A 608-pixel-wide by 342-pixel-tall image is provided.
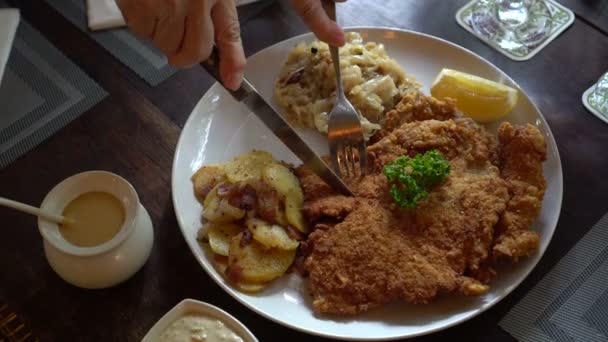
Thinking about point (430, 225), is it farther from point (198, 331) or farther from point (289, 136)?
point (198, 331)

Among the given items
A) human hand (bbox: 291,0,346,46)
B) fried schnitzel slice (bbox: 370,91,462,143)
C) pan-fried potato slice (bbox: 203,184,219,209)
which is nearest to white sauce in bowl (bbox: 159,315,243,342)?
pan-fried potato slice (bbox: 203,184,219,209)

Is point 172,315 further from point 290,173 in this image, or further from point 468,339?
point 468,339

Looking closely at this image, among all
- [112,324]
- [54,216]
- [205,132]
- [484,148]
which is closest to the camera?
[54,216]

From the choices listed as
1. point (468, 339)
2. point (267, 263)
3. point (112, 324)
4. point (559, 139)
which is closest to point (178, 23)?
point (267, 263)

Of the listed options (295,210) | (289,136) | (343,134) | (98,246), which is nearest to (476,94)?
(343,134)

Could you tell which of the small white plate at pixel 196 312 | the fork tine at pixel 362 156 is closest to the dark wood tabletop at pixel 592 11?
the fork tine at pixel 362 156
